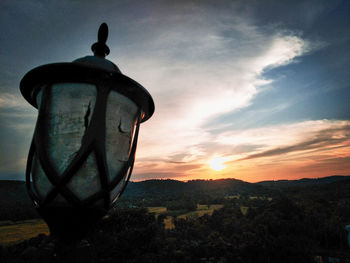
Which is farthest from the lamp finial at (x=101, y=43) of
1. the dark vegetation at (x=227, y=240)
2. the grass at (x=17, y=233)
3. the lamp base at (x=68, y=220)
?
the grass at (x=17, y=233)

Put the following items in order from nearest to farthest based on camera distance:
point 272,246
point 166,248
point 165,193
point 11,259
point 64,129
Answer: point 64,129, point 11,259, point 272,246, point 166,248, point 165,193

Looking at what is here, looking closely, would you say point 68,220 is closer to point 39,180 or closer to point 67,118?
point 39,180

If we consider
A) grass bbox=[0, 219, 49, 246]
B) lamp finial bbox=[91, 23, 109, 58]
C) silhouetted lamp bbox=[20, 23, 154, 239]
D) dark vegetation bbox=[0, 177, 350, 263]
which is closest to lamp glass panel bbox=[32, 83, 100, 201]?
silhouetted lamp bbox=[20, 23, 154, 239]

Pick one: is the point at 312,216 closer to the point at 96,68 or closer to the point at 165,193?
the point at 96,68

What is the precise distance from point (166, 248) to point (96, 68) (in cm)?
2737

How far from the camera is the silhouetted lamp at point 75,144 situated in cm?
106

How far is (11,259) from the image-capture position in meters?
18.8

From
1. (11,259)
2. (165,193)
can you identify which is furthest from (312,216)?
(165,193)

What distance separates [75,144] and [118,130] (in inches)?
10.0

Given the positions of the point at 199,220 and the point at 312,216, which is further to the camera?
the point at 199,220

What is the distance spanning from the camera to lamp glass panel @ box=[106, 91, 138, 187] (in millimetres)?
1168

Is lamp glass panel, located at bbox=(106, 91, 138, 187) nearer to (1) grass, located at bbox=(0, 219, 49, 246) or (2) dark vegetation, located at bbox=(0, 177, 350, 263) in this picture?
(2) dark vegetation, located at bbox=(0, 177, 350, 263)

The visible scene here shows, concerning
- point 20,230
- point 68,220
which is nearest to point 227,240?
point 68,220

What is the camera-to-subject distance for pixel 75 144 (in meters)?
1.08
